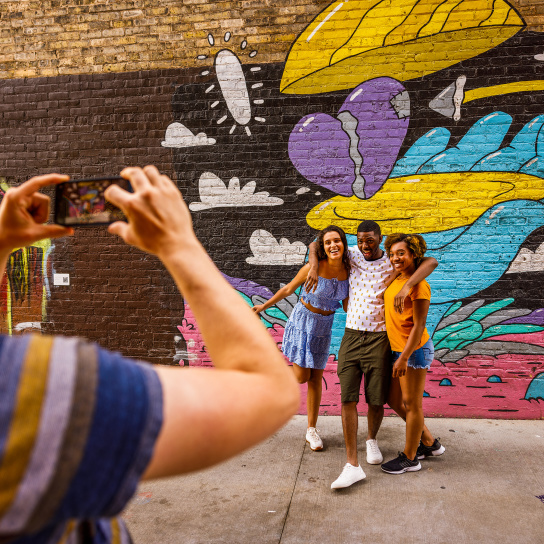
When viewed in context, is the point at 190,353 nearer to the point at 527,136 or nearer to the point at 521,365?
the point at 521,365

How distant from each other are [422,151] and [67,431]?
4.80 m

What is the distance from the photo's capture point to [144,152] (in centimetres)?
519

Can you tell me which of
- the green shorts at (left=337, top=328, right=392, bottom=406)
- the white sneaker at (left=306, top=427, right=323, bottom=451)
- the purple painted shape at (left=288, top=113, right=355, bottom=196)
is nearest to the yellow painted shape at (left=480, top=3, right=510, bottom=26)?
the purple painted shape at (left=288, top=113, right=355, bottom=196)

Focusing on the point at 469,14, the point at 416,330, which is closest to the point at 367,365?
the point at 416,330

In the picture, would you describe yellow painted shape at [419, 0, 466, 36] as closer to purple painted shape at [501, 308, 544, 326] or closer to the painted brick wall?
the painted brick wall

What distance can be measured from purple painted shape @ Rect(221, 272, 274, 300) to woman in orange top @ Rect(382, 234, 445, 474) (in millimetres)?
1673

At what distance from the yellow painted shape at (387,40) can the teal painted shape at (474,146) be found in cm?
70

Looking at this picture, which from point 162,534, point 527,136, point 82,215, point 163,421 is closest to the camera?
point 163,421

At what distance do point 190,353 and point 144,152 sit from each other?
2310 mm

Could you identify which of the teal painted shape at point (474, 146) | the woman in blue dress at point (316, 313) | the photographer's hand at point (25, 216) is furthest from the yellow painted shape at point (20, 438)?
the teal painted shape at point (474, 146)

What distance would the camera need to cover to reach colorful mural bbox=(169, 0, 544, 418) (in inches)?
180

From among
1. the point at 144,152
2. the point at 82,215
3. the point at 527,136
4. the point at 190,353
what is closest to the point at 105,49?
the point at 144,152

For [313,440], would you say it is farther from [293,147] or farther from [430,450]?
[293,147]

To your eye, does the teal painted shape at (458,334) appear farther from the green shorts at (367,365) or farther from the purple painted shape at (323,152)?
the purple painted shape at (323,152)
